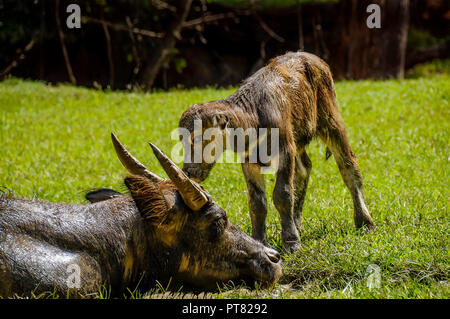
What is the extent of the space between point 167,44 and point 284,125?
40.6 feet

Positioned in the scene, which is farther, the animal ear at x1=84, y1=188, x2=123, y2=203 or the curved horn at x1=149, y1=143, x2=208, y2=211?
the animal ear at x1=84, y1=188, x2=123, y2=203

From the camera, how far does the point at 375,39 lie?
1745 centimetres

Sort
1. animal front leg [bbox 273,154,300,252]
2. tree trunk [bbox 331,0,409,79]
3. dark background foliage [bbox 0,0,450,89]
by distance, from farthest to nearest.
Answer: dark background foliage [bbox 0,0,450,89] → tree trunk [bbox 331,0,409,79] → animal front leg [bbox 273,154,300,252]

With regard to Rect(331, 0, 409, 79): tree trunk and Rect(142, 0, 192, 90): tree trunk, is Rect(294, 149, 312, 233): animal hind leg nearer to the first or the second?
Rect(331, 0, 409, 79): tree trunk

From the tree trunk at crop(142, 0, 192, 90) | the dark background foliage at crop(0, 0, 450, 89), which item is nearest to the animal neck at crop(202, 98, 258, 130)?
the dark background foliage at crop(0, 0, 450, 89)

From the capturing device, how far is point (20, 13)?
17766 millimetres

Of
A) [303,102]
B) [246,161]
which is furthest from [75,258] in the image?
[303,102]

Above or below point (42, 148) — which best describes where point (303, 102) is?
above

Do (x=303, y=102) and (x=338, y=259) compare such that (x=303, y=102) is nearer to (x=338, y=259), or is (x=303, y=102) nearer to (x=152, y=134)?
(x=338, y=259)

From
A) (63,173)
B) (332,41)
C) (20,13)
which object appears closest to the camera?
(63,173)

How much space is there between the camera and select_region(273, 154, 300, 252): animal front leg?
5.93m

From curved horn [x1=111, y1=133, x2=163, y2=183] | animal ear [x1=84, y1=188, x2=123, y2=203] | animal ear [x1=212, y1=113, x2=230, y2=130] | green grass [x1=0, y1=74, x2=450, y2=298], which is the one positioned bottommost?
green grass [x1=0, y1=74, x2=450, y2=298]

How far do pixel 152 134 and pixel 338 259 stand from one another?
21.2 ft

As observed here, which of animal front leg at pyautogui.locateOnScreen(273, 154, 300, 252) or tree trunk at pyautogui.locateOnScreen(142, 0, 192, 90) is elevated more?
tree trunk at pyautogui.locateOnScreen(142, 0, 192, 90)
